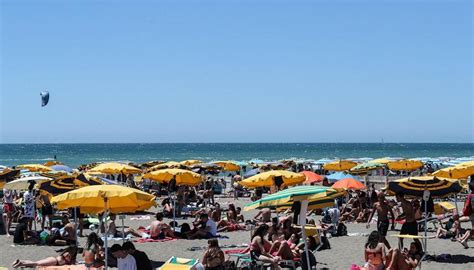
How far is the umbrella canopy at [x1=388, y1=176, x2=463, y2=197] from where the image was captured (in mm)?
11477

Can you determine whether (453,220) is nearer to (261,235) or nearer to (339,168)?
(261,235)

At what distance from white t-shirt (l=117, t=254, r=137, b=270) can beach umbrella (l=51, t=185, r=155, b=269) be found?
0.47m

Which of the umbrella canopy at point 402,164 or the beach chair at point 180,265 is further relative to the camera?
the umbrella canopy at point 402,164

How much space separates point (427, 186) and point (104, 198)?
560 cm

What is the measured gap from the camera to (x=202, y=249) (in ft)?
42.3

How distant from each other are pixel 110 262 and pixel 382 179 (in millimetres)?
22849

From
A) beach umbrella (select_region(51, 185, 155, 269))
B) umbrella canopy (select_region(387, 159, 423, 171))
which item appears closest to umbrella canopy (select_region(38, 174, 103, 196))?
beach umbrella (select_region(51, 185, 155, 269))

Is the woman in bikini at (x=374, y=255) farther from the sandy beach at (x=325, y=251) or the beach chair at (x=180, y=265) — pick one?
the beach chair at (x=180, y=265)

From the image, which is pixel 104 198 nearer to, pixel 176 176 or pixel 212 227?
pixel 212 227

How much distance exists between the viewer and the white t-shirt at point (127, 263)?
8.98m

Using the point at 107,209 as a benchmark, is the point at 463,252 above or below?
below

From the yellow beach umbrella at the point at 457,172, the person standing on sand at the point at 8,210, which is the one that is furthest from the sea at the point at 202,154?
the yellow beach umbrella at the point at 457,172

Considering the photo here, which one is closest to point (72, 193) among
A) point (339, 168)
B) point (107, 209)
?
point (107, 209)

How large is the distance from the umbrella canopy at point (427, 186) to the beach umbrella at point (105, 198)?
4.45 meters
